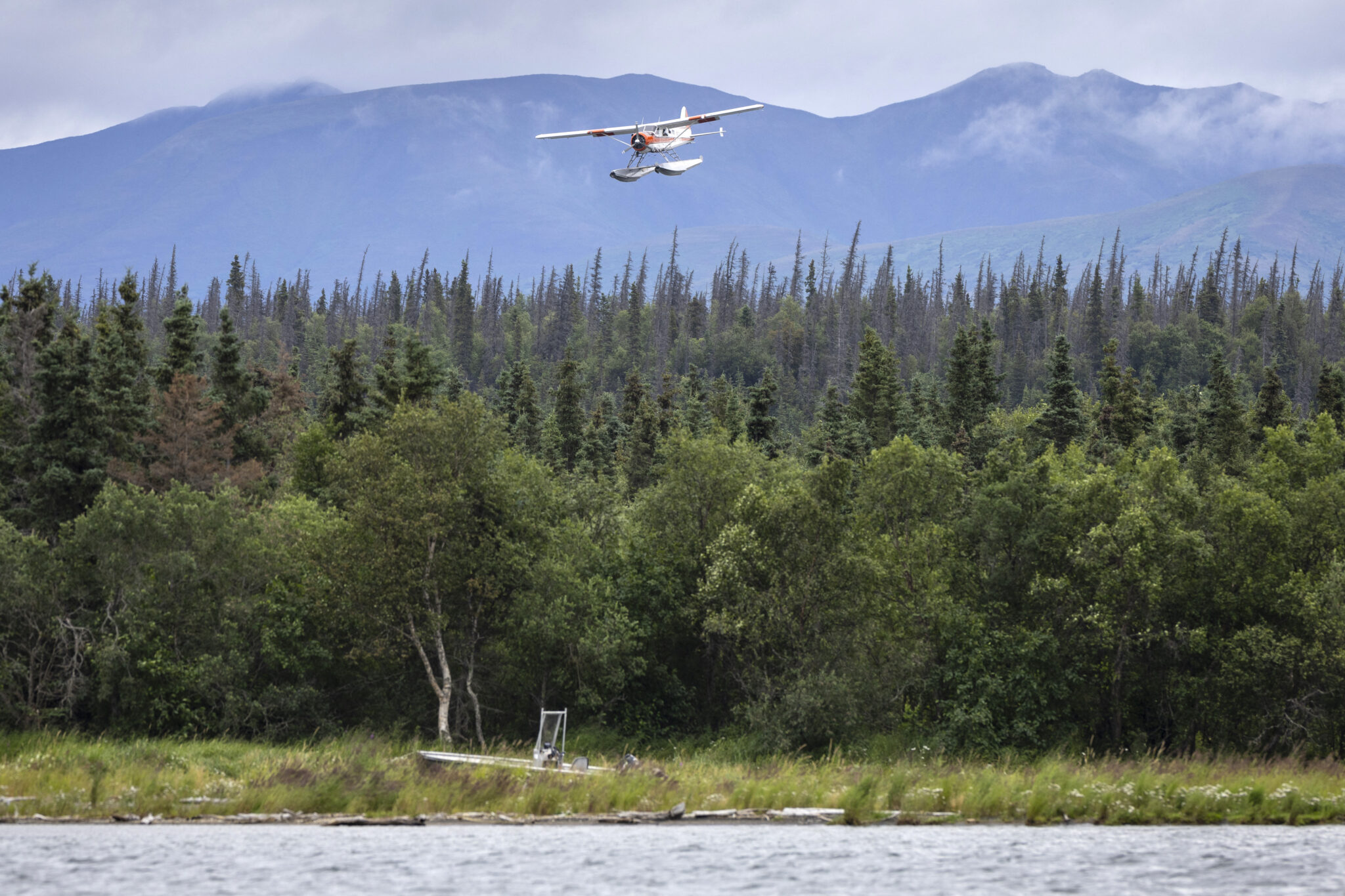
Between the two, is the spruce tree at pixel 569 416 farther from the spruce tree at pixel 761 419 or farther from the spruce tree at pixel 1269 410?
the spruce tree at pixel 1269 410

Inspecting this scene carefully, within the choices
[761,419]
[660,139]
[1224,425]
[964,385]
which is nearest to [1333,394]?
[1224,425]

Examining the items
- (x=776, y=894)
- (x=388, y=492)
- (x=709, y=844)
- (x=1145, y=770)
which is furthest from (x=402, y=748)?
(x=776, y=894)

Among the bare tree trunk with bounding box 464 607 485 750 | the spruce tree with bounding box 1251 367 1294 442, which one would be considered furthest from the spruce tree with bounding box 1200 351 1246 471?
the bare tree trunk with bounding box 464 607 485 750

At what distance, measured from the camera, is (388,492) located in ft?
150

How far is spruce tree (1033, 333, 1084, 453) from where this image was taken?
9306 cm

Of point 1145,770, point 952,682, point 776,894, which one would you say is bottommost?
point 952,682

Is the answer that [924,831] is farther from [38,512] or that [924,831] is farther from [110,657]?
[38,512]

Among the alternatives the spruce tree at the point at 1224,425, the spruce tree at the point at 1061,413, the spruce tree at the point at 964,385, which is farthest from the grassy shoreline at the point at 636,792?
the spruce tree at the point at 964,385

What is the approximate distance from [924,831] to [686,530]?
32566mm

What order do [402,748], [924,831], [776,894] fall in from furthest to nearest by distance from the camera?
[402,748] → [924,831] → [776,894]

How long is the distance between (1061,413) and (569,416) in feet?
157

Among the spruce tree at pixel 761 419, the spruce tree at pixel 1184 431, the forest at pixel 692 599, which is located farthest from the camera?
the spruce tree at pixel 761 419

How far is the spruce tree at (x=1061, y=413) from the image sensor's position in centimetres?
9306

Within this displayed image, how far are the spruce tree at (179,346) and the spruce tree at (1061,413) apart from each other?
63.2m
